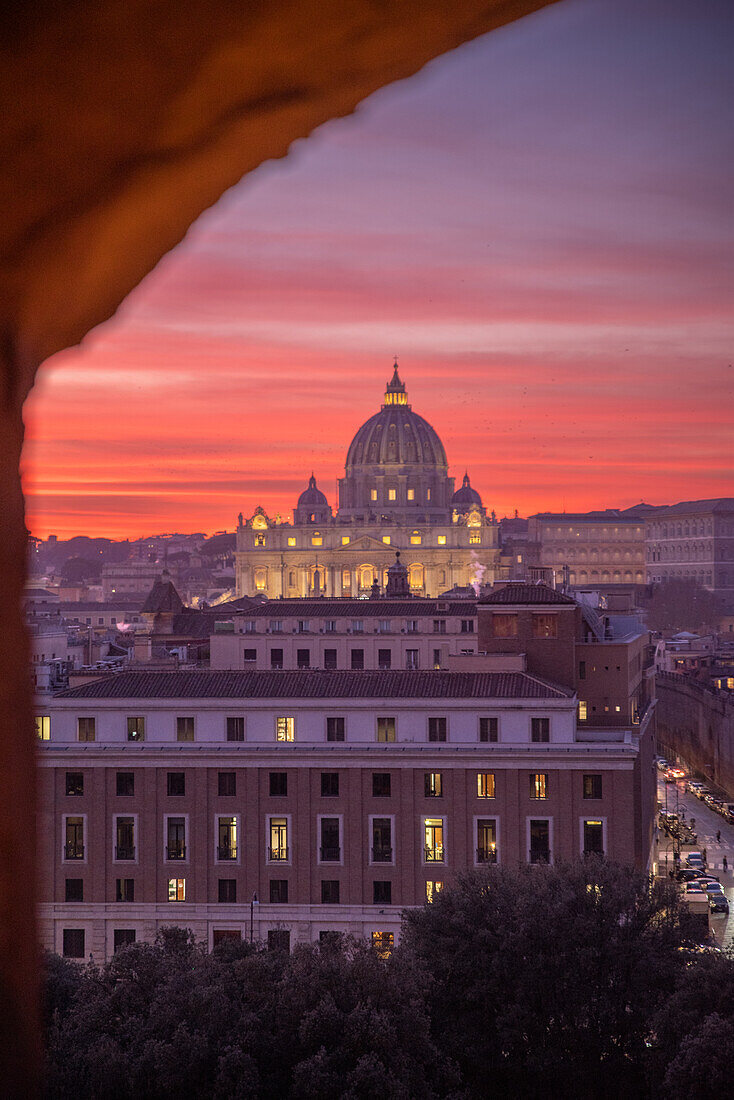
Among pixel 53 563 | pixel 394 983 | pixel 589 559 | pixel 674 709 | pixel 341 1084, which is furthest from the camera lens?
pixel 53 563

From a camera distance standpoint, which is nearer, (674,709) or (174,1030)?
(174,1030)

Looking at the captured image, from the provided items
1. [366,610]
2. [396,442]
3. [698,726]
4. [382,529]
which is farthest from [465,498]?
[366,610]

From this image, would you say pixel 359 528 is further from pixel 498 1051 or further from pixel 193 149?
pixel 193 149

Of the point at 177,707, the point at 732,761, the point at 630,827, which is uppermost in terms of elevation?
the point at 177,707

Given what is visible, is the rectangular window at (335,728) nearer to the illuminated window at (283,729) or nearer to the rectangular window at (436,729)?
the illuminated window at (283,729)

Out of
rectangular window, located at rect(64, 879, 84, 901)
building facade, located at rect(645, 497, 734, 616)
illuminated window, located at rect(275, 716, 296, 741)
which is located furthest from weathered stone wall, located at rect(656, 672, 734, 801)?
building facade, located at rect(645, 497, 734, 616)

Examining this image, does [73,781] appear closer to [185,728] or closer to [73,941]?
[185,728]

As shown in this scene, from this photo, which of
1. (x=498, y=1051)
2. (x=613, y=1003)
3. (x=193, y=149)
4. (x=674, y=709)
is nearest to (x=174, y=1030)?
(x=498, y=1051)

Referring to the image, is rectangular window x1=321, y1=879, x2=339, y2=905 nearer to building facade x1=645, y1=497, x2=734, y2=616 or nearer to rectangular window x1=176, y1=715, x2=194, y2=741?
rectangular window x1=176, y1=715, x2=194, y2=741
